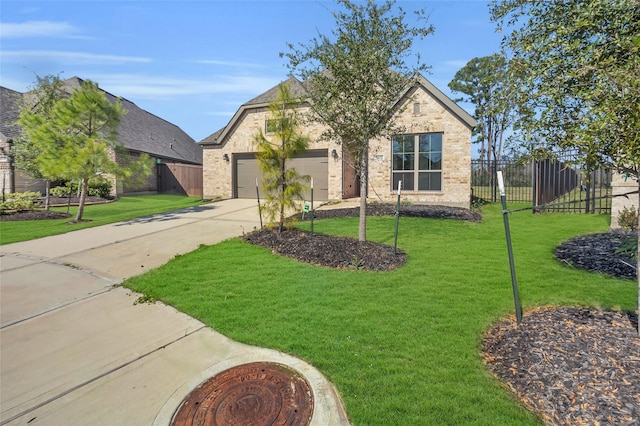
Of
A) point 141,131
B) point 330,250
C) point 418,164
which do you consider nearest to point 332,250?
point 330,250

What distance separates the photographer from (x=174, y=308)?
4543 millimetres

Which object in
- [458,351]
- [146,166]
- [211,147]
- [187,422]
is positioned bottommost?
[187,422]

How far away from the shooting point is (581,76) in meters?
2.92

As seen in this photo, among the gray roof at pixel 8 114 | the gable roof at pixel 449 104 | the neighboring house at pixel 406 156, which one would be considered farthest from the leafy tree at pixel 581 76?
the gray roof at pixel 8 114

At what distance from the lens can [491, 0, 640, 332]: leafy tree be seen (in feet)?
8.34

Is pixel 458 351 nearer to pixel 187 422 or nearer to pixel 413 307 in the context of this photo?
pixel 413 307

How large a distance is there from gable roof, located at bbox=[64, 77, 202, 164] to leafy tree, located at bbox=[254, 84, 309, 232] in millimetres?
17756

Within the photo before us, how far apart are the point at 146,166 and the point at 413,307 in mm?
12394

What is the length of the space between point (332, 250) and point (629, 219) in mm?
7020

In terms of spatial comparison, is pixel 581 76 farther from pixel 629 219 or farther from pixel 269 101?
pixel 269 101

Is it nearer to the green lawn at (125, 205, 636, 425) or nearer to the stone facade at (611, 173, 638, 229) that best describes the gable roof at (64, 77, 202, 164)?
the green lawn at (125, 205, 636, 425)

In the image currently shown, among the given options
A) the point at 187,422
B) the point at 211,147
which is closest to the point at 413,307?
the point at 187,422

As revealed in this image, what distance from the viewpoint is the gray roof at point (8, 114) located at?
1822 centimetres

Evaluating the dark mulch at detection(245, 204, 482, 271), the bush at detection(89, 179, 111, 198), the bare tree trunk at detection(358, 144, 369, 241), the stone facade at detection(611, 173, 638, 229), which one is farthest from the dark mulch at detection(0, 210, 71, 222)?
the stone facade at detection(611, 173, 638, 229)
